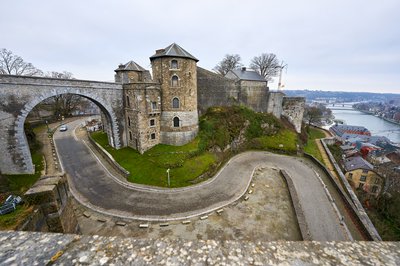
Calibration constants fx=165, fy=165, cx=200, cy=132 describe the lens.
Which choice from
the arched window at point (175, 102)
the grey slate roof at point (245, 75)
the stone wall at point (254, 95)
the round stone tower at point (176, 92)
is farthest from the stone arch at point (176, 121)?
the grey slate roof at point (245, 75)

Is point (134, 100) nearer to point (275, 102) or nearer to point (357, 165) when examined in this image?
point (275, 102)

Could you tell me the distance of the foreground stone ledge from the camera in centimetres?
257

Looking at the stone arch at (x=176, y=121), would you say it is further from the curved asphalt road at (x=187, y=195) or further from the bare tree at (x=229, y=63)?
the bare tree at (x=229, y=63)

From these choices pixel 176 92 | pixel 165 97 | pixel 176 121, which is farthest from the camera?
pixel 176 121

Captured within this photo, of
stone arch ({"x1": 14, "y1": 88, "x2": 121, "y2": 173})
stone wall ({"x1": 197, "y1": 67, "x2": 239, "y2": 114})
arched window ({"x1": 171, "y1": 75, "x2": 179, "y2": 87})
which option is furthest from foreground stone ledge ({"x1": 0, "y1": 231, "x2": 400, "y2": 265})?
stone wall ({"x1": 197, "y1": 67, "x2": 239, "y2": 114})

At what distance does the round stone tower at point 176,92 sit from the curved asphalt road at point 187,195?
702 cm

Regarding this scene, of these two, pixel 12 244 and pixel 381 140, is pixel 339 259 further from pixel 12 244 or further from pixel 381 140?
pixel 381 140

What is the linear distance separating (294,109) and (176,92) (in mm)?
23186

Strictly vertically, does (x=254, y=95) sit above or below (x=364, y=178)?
above

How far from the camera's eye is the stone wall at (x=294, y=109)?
99.4 ft

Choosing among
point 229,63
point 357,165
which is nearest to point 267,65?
point 229,63

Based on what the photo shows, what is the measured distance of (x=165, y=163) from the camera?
16672mm

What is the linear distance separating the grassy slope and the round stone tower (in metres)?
1.63

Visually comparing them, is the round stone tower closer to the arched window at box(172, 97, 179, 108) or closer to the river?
the arched window at box(172, 97, 179, 108)
